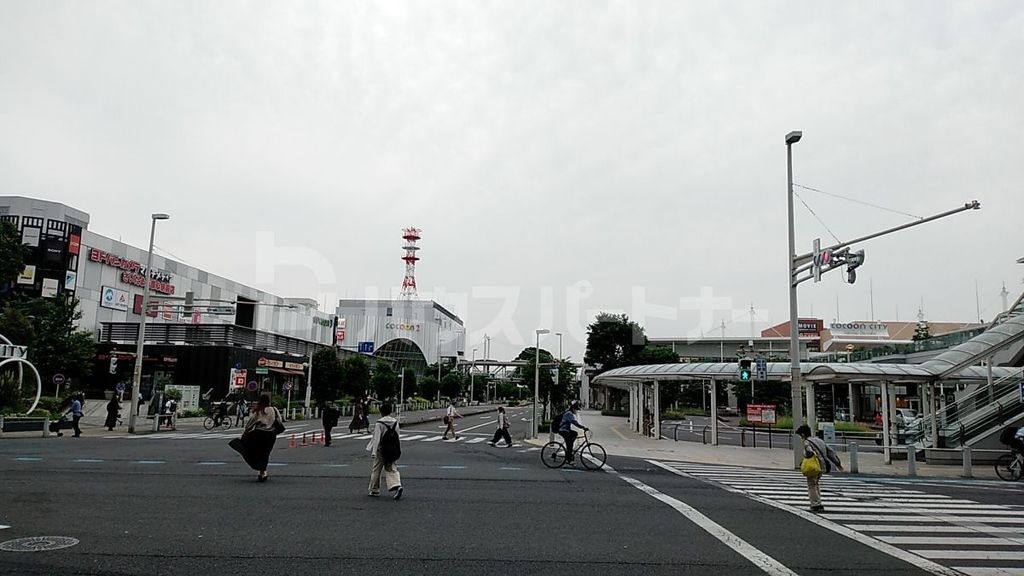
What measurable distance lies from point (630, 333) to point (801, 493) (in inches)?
2333

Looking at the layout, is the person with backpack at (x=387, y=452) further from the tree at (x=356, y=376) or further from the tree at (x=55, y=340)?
the tree at (x=356, y=376)

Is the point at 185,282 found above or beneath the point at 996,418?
above

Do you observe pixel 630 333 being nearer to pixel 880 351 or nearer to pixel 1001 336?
pixel 880 351

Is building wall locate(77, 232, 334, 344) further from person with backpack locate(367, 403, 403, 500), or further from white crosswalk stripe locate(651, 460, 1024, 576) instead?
white crosswalk stripe locate(651, 460, 1024, 576)

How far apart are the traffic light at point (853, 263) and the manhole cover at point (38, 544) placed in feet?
61.6

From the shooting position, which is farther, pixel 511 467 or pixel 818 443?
pixel 511 467

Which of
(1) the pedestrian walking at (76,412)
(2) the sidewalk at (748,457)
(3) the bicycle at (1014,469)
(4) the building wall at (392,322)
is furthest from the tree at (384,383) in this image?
(3) the bicycle at (1014,469)

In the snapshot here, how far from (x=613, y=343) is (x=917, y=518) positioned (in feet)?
204

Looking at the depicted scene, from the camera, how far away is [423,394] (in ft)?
317

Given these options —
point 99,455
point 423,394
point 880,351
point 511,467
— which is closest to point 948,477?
point 511,467

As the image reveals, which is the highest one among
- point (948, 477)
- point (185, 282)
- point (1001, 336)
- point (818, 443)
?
point (185, 282)

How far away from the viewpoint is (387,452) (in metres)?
11.6

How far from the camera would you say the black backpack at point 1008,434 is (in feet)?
69.6

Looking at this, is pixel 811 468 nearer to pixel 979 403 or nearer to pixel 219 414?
pixel 979 403
